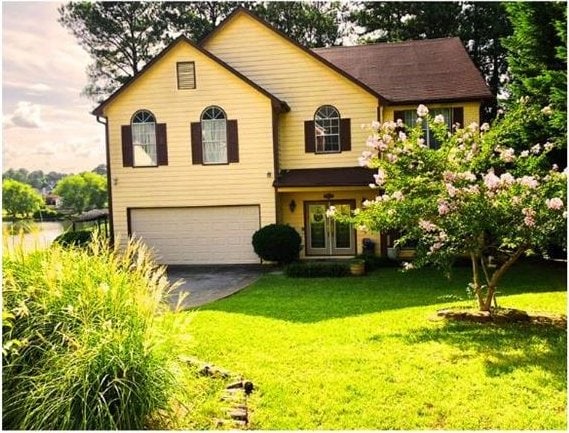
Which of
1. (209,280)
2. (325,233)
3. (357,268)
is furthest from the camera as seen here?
(325,233)

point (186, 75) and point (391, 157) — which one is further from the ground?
point (186, 75)

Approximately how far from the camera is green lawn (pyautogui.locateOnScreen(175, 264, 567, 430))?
4.80 metres

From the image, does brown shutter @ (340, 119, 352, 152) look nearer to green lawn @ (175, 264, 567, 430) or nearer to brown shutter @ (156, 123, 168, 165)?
brown shutter @ (156, 123, 168, 165)

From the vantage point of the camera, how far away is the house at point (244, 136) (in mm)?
15883

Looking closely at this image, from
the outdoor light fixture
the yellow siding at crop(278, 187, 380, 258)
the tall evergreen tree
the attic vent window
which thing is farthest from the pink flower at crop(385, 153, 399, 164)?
the attic vent window

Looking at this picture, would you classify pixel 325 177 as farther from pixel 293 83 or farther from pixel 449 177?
pixel 449 177

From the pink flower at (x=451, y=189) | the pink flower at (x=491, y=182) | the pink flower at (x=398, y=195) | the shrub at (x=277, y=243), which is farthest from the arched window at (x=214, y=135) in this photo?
the pink flower at (x=491, y=182)

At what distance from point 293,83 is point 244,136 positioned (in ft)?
8.36

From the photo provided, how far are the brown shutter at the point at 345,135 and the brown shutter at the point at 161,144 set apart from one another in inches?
230

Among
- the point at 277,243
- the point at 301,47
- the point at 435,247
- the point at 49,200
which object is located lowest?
the point at 277,243

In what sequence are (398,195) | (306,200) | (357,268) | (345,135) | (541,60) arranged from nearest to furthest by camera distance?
(398,195), (541,60), (357,268), (345,135), (306,200)

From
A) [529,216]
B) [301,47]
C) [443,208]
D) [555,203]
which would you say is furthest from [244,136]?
[555,203]

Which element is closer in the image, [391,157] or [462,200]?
[462,200]

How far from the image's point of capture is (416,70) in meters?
17.6
